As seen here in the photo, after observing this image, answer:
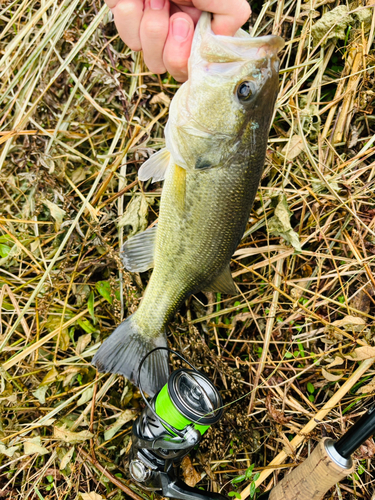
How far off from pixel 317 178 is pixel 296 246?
464mm

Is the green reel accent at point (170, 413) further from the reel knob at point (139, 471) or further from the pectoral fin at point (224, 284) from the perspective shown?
the pectoral fin at point (224, 284)

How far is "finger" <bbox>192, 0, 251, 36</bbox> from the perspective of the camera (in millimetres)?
1486

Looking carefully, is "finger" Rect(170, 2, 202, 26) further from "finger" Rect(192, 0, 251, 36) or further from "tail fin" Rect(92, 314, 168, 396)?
"tail fin" Rect(92, 314, 168, 396)

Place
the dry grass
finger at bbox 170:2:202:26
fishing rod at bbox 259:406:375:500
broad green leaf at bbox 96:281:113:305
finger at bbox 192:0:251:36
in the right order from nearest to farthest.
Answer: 1. finger at bbox 192:0:251:36
2. fishing rod at bbox 259:406:375:500
3. finger at bbox 170:2:202:26
4. the dry grass
5. broad green leaf at bbox 96:281:113:305

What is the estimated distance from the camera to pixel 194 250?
185cm

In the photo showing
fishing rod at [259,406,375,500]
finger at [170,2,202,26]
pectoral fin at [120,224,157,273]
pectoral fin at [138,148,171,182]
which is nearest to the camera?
fishing rod at [259,406,375,500]

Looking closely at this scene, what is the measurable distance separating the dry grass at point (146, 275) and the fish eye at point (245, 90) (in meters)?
0.76

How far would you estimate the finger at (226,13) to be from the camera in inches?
58.5

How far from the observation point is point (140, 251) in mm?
2059

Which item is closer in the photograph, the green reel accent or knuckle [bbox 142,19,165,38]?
knuckle [bbox 142,19,165,38]

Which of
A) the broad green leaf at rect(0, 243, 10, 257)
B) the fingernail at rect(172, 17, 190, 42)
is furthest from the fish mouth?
the broad green leaf at rect(0, 243, 10, 257)

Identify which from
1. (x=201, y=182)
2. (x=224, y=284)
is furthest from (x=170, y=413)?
(x=201, y=182)

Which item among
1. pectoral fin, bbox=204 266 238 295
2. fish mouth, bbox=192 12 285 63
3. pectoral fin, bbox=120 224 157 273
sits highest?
fish mouth, bbox=192 12 285 63

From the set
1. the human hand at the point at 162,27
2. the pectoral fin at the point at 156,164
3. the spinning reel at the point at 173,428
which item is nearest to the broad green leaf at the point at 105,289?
the spinning reel at the point at 173,428
